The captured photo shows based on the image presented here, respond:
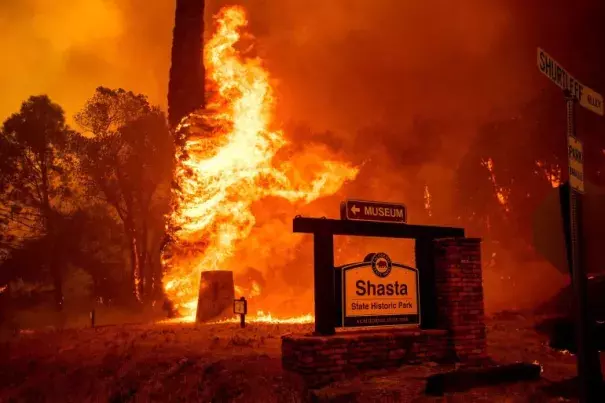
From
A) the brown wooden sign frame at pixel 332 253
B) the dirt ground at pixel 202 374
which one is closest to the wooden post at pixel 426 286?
the brown wooden sign frame at pixel 332 253

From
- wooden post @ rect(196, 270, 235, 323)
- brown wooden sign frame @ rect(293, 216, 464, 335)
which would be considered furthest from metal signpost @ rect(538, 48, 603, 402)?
wooden post @ rect(196, 270, 235, 323)

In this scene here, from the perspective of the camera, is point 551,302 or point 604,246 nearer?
point 604,246

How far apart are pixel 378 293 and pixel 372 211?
1.65 metres

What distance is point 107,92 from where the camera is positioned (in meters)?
45.0

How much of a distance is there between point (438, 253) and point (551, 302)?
18.9 metres

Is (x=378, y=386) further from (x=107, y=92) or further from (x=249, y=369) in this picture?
(x=107, y=92)

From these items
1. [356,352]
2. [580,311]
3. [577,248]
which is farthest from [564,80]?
[356,352]

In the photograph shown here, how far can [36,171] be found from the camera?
43.4 meters

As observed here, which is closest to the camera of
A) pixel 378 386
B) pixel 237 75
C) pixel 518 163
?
pixel 378 386

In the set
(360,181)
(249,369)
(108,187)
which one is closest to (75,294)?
(108,187)

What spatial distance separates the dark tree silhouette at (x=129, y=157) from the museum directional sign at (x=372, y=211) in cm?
3748

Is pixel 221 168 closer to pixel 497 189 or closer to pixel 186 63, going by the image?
pixel 186 63

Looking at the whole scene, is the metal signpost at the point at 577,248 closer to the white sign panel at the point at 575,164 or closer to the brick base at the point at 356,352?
the white sign panel at the point at 575,164

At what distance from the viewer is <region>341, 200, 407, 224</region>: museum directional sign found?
10.4m
